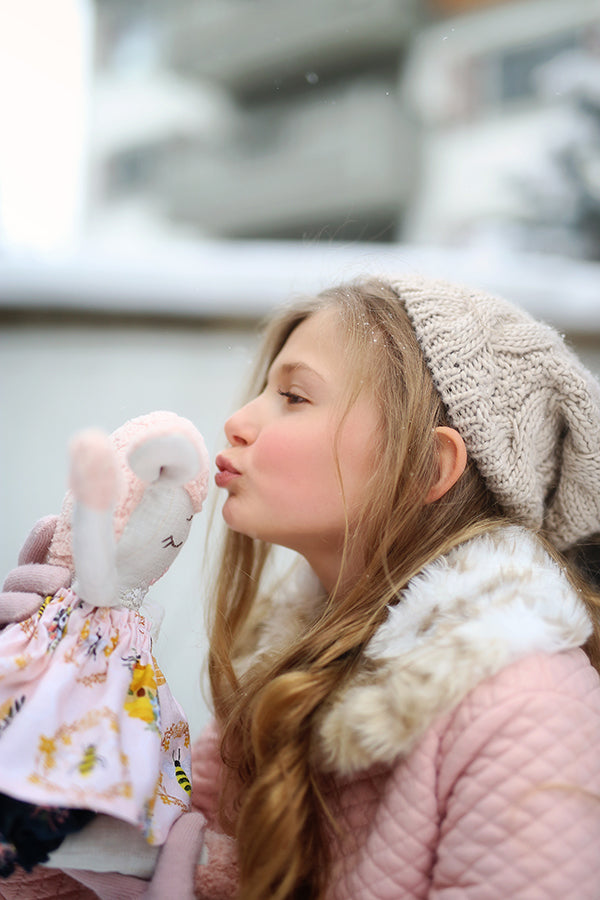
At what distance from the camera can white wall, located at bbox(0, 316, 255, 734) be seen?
1.00m

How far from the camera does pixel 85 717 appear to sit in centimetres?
63

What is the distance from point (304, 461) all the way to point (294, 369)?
0.12 m

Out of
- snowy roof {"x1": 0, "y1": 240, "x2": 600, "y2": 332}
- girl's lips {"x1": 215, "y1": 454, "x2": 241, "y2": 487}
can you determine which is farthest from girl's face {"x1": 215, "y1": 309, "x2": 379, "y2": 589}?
snowy roof {"x1": 0, "y1": 240, "x2": 600, "y2": 332}

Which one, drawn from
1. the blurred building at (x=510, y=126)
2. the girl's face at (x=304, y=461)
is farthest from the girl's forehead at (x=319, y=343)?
the blurred building at (x=510, y=126)

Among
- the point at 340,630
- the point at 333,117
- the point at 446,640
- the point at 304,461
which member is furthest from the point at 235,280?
the point at 446,640

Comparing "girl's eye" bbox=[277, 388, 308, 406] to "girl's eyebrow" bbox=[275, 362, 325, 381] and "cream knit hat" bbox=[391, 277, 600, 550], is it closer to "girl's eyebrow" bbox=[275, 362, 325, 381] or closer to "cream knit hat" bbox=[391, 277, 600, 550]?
"girl's eyebrow" bbox=[275, 362, 325, 381]

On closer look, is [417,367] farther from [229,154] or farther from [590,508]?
[229,154]

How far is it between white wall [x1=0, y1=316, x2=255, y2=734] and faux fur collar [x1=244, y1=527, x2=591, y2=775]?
272 mm

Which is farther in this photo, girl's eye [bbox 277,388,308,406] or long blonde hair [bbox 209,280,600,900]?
girl's eye [bbox 277,388,308,406]

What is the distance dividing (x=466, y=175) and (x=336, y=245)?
23.2 inches

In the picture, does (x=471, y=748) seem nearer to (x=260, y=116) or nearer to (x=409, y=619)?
(x=409, y=619)

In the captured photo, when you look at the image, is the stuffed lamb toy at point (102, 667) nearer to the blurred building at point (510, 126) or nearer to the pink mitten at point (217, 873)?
the pink mitten at point (217, 873)

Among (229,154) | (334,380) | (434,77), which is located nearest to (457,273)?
(434,77)

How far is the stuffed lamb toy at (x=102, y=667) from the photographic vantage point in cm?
59
